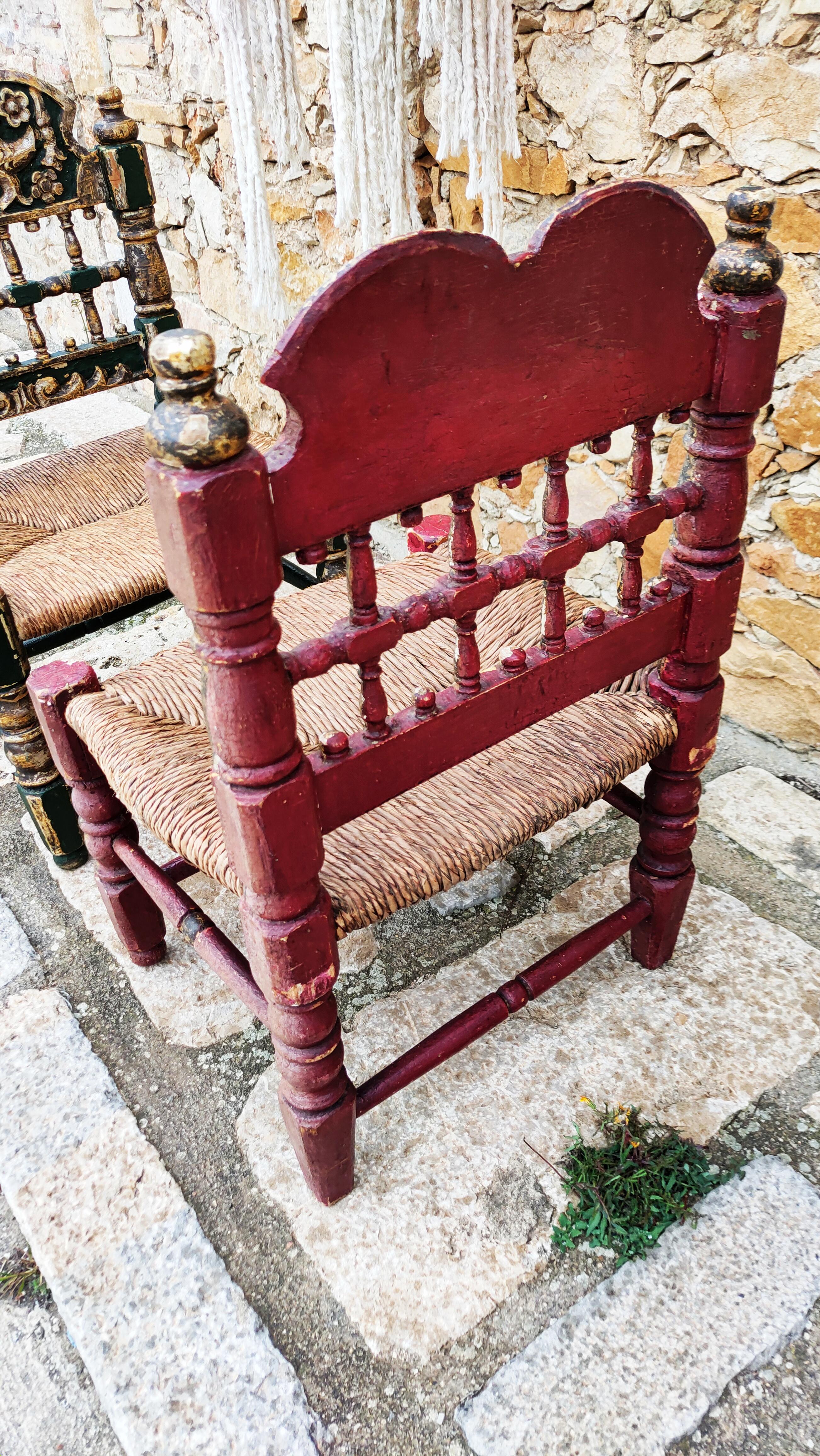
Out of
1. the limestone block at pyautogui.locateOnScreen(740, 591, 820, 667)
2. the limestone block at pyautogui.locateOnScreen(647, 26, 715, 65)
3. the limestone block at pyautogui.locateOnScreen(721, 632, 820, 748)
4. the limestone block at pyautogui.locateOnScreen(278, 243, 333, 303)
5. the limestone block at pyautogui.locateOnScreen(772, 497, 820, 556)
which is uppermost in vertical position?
the limestone block at pyautogui.locateOnScreen(647, 26, 715, 65)

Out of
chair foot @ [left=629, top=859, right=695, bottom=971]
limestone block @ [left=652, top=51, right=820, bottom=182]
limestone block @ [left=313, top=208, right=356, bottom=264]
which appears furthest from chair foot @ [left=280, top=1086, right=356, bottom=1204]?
limestone block @ [left=313, top=208, right=356, bottom=264]

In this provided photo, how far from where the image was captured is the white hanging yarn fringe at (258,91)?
5.78 ft

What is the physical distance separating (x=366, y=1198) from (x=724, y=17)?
1804 mm

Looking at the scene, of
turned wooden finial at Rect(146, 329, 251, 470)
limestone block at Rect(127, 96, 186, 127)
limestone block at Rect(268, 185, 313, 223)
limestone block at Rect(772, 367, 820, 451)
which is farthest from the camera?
limestone block at Rect(127, 96, 186, 127)

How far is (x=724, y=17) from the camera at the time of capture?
4.74ft

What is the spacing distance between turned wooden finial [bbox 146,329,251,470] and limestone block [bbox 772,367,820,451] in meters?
1.26

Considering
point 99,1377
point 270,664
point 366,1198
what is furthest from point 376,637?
point 99,1377

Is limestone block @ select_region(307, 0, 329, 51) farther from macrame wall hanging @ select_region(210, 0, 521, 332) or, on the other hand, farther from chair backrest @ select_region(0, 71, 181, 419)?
chair backrest @ select_region(0, 71, 181, 419)

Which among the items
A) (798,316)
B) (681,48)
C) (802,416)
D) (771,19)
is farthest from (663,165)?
(802,416)

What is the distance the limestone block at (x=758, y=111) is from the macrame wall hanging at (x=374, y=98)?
13.0 inches

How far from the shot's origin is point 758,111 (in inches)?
57.0

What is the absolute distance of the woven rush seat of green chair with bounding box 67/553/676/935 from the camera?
1054 millimetres

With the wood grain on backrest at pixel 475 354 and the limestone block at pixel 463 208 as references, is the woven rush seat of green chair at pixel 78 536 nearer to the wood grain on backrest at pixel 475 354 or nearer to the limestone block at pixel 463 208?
the limestone block at pixel 463 208

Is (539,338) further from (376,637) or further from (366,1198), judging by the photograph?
(366,1198)
